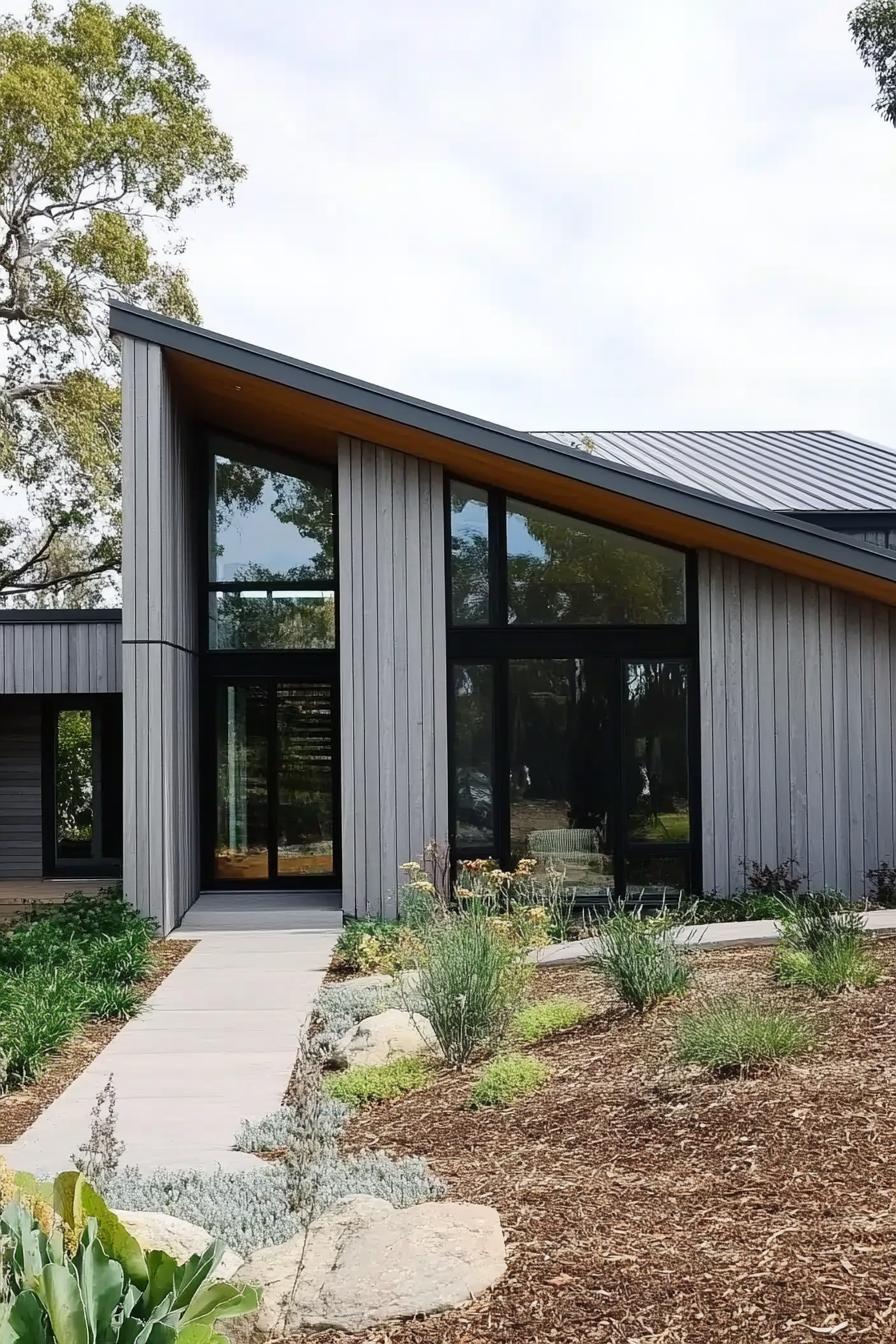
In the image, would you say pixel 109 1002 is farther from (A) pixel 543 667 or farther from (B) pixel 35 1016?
(A) pixel 543 667

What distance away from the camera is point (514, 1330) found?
10.6 ft

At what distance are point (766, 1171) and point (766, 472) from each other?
532 inches

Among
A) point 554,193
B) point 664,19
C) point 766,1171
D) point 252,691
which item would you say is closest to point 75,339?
point 554,193

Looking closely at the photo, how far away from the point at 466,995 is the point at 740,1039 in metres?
1.38

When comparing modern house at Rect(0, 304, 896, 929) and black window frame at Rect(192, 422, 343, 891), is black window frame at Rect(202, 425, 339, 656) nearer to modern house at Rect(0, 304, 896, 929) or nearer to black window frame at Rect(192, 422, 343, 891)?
black window frame at Rect(192, 422, 343, 891)

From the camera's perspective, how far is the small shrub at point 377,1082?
575cm

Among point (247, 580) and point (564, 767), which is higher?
point (247, 580)

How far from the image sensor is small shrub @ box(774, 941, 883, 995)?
638 centimetres

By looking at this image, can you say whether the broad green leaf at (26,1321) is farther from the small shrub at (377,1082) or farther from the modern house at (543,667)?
the modern house at (543,667)

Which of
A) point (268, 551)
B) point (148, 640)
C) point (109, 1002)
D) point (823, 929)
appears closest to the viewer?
point (823, 929)

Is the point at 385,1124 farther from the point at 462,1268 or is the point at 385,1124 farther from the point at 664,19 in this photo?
the point at 664,19

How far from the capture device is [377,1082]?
5816 mm

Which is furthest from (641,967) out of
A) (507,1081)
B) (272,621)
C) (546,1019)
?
(272,621)

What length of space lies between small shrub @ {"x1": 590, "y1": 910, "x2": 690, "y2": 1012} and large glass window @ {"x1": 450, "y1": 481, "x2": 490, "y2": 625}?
5.04m
